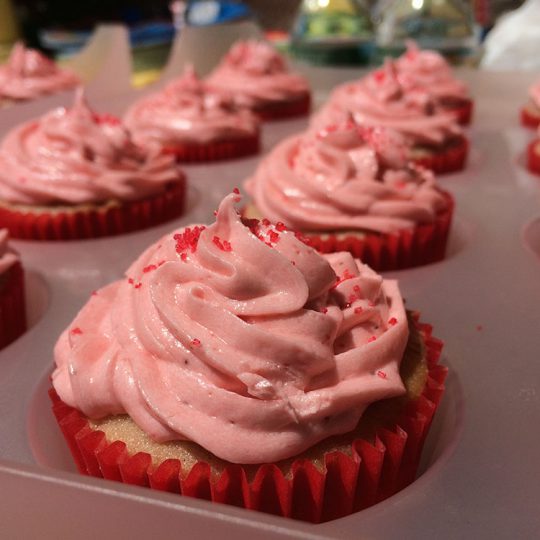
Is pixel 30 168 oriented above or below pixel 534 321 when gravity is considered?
above

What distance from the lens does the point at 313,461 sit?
1641 mm

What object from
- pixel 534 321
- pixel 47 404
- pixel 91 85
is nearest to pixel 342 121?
pixel 534 321

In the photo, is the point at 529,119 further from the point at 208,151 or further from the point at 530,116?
the point at 208,151

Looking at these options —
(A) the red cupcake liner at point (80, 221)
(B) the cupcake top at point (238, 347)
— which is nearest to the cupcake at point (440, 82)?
(A) the red cupcake liner at point (80, 221)

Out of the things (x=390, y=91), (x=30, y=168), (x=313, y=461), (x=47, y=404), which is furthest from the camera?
(x=390, y=91)

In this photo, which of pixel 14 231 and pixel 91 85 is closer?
pixel 14 231

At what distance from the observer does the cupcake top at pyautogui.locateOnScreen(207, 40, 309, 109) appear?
213 inches

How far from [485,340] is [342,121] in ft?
4.08

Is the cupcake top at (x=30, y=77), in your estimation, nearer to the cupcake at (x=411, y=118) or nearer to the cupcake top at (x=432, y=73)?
the cupcake at (x=411, y=118)

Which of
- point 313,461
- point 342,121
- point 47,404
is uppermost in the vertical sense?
point 342,121

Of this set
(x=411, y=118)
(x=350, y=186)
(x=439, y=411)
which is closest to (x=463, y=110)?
(x=411, y=118)

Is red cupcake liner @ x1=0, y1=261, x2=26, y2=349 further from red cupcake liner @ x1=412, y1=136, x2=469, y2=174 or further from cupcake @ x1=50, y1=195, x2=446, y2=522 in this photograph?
red cupcake liner @ x1=412, y1=136, x2=469, y2=174

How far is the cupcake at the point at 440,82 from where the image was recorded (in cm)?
504

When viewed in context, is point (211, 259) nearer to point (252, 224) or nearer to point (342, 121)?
point (252, 224)
